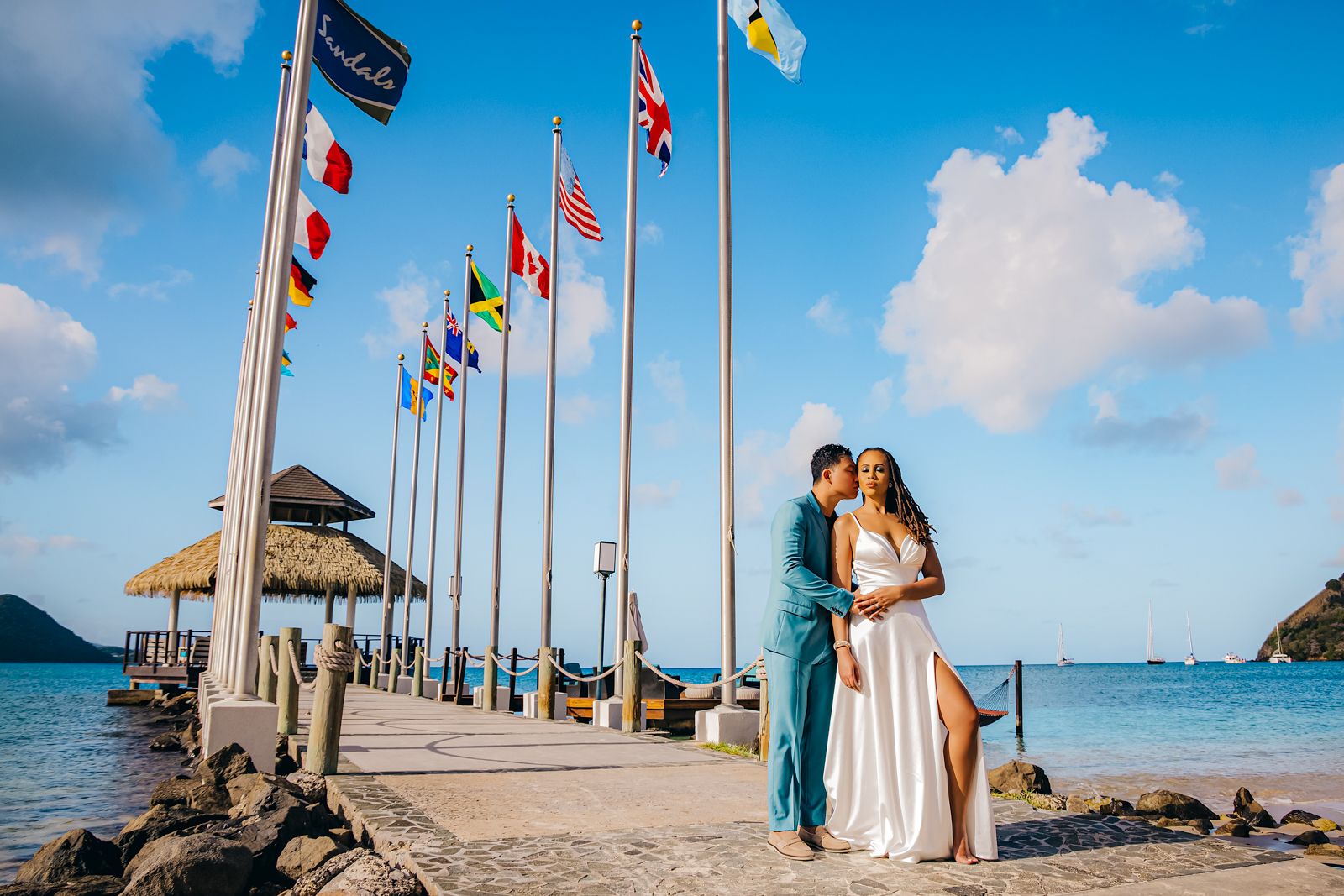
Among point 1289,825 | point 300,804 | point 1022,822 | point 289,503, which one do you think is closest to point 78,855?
point 300,804

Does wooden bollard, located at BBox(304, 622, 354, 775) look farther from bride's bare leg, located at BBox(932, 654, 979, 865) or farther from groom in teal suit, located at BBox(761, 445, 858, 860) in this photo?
bride's bare leg, located at BBox(932, 654, 979, 865)

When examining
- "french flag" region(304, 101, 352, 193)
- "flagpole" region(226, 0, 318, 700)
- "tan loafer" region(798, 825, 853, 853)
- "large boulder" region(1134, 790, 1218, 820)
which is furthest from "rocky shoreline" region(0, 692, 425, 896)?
"large boulder" region(1134, 790, 1218, 820)

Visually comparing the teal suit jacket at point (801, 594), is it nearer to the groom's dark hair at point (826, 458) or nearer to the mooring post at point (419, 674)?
the groom's dark hair at point (826, 458)

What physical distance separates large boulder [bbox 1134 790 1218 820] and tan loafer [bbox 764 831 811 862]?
8.74m

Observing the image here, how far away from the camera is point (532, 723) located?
14031 millimetres

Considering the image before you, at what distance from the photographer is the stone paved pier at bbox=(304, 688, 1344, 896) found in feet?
13.6

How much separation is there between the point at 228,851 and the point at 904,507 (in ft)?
14.0

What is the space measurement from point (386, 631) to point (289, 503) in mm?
5939

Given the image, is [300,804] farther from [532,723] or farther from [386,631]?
[386,631]

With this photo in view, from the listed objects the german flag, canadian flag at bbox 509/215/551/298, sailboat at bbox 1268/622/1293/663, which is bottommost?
sailboat at bbox 1268/622/1293/663

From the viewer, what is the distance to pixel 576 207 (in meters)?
16.5

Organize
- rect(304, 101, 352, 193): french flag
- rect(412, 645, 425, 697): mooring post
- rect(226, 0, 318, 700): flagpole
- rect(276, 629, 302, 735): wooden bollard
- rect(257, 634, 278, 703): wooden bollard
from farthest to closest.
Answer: rect(412, 645, 425, 697): mooring post, rect(304, 101, 352, 193): french flag, rect(257, 634, 278, 703): wooden bollard, rect(276, 629, 302, 735): wooden bollard, rect(226, 0, 318, 700): flagpole

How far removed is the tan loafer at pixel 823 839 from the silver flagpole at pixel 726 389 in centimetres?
481

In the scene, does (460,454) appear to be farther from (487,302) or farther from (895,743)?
(895,743)
